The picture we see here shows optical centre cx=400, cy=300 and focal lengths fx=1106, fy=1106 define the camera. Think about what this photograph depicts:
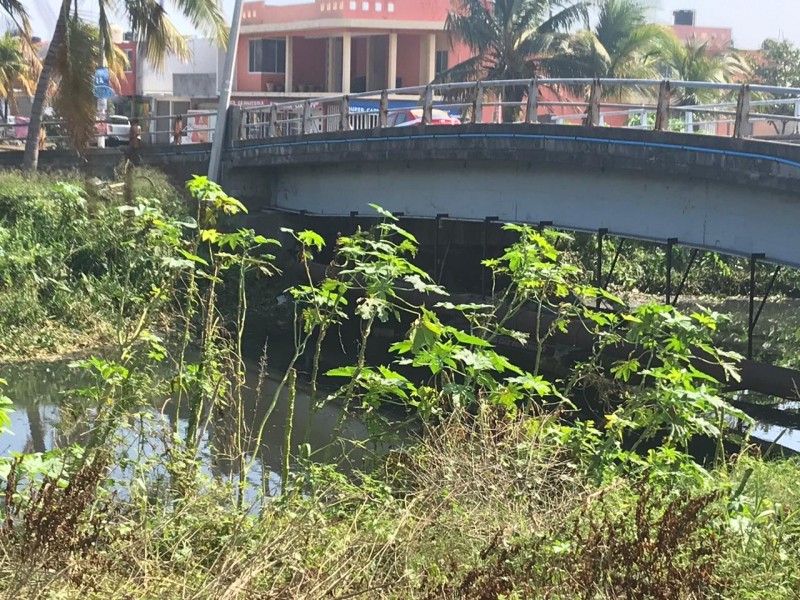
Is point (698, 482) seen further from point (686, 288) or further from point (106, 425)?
point (686, 288)

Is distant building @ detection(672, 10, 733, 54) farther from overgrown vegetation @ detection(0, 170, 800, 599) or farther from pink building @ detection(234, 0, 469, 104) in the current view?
overgrown vegetation @ detection(0, 170, 800, 599)

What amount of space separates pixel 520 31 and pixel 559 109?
5.21 meters

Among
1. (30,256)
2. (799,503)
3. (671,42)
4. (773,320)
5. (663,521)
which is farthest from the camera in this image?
(671,42)

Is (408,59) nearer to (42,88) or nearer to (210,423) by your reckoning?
(42,88)

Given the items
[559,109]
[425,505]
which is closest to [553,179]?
[425,505]

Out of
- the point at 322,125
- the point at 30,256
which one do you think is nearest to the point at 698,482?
the point at 30,256

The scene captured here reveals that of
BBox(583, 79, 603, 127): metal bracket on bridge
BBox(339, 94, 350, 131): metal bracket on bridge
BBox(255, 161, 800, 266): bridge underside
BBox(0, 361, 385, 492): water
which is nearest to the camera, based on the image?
BBox(0, 361, 385, 492): water

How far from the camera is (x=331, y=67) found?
42.4 metres

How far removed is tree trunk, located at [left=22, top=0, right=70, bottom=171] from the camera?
912 inches

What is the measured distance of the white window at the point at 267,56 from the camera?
44781 millimetres

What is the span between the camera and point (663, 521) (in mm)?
4980

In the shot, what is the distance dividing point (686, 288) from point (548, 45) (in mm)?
9683

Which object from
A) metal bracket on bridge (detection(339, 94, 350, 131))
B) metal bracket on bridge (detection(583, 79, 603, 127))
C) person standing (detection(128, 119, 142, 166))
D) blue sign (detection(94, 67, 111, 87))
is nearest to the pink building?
blue sign (detection(94, 67, 111, 87))

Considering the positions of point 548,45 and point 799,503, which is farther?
point 548,45
